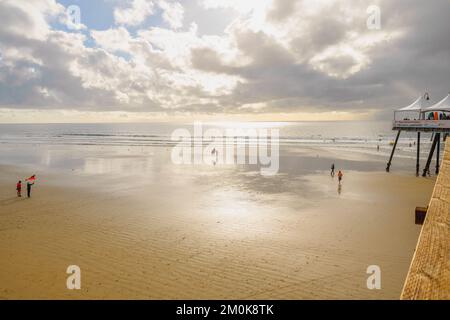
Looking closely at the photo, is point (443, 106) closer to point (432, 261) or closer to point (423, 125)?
point (423, 125)

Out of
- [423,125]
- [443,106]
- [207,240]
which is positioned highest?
[443,106]

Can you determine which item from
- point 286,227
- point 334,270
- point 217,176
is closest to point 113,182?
point 217,176

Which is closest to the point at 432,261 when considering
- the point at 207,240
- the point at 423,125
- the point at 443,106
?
the point at 207,240

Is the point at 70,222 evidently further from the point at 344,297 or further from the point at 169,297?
the point at 344,297

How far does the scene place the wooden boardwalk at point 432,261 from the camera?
71.7 inches

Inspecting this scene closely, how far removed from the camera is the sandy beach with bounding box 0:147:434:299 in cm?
937

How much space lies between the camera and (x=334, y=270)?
408 inches

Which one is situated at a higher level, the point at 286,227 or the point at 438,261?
the point at 438,261

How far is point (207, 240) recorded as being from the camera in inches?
513

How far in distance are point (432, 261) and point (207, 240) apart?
37.8 ft

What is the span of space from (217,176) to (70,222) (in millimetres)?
16330

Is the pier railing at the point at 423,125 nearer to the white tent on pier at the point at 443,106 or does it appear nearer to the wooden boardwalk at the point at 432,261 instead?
the white tent on pier at the point at 443,106

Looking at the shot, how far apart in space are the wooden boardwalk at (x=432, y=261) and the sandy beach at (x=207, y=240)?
7.12 metres
